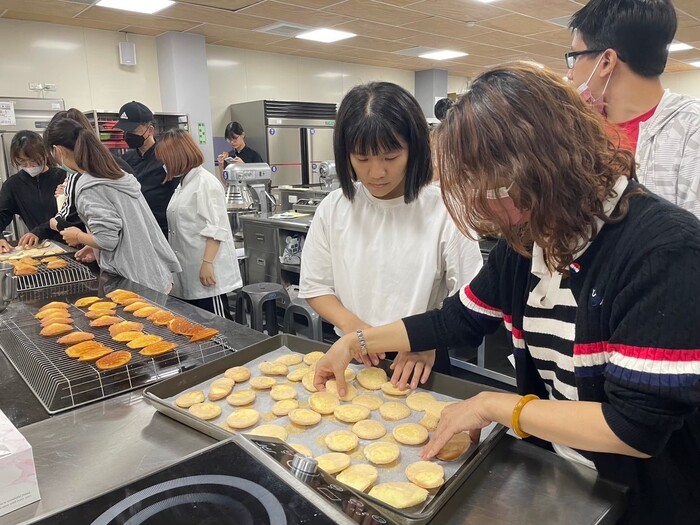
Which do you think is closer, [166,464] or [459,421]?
[166,464]

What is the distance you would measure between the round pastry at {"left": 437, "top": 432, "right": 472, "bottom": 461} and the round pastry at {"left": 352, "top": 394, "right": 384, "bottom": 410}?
0.82 ft

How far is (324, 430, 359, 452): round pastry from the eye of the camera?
1030mm

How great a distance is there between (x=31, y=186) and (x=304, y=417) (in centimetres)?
320

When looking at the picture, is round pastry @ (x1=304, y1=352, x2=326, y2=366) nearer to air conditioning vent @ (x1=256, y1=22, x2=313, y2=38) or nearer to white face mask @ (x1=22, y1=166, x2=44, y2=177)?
white face mask @ (x1=22, y1=166, x2=44, y2=177)

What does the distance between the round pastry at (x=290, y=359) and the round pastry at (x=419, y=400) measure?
346 millimetres

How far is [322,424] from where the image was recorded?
3.78ft

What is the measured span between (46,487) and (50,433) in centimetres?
19

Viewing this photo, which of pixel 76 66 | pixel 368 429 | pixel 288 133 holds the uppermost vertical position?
pixel 76 66

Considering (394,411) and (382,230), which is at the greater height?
(382,230)

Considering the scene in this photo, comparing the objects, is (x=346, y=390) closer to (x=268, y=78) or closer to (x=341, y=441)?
(x=341, y=441)

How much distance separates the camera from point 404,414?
1157 millimetres

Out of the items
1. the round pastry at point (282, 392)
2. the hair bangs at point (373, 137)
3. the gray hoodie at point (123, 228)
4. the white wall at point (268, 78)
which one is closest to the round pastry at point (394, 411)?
the round pastry at point (282, 392)

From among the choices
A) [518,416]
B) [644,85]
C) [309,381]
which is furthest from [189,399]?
[644,85]

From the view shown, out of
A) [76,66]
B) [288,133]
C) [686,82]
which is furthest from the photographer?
[686,82]
